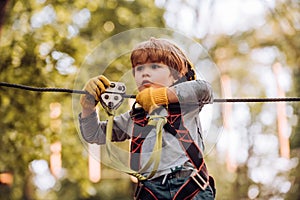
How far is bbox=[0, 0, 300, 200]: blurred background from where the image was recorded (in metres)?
5.79

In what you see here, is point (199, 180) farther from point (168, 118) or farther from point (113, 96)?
point (113, 96)

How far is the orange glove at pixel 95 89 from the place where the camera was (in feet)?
4.64

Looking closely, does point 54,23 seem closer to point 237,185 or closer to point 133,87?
point 237,185

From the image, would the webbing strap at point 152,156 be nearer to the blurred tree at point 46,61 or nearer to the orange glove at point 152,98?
the orange glove at point 152,98

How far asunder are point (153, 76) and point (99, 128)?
169 mm

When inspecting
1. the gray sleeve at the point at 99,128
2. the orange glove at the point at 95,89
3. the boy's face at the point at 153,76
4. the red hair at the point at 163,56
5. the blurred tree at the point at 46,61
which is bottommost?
the gray sleeve at the point at 99,128

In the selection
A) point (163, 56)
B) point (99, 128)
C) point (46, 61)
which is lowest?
point (99, 128)

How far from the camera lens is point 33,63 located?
18.6 feet

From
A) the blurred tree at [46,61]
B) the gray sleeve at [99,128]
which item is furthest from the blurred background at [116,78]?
the gray sleeve at [99,128]

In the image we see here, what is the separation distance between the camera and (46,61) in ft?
18.7

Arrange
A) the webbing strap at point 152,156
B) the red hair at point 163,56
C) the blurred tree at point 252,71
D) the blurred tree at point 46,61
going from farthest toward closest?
the blurred tree at point 252,71 → the blurred tree at point 46,61 → the red hair at point 163,56 → the webbing strap at point 152,156

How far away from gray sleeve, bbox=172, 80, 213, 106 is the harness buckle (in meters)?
0.15

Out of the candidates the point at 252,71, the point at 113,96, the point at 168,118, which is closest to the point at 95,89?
the point at 113,96

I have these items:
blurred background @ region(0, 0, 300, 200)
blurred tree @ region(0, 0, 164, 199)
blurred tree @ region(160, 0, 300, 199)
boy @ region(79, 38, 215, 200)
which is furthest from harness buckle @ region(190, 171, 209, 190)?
blurred tree @ region(160, 0, 300, 199)
